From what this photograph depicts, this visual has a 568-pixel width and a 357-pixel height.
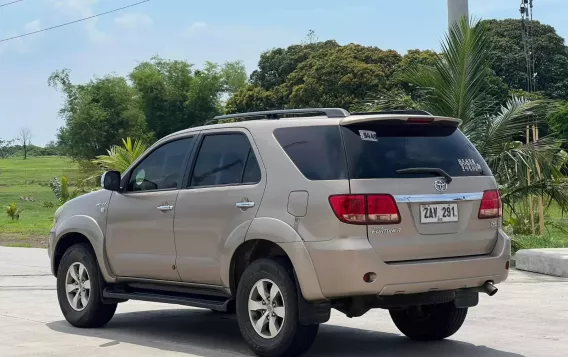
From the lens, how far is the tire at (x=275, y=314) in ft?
24.1

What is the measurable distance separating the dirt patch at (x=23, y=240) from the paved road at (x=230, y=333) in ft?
33.5

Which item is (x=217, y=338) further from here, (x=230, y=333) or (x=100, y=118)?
(x=100, y=118)

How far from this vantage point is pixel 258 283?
761cm

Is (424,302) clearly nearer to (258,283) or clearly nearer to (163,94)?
(258,283)

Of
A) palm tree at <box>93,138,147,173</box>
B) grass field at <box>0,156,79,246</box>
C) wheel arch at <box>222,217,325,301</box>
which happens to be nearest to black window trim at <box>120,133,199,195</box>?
wheel arch at <box>222,217,325,301</box>

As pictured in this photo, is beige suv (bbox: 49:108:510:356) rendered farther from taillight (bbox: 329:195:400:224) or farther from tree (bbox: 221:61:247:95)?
tree (bbox: 221:61:247:95)

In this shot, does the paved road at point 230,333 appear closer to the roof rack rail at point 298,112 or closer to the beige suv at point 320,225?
the beige suv at point 320,225

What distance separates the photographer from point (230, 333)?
9.23m

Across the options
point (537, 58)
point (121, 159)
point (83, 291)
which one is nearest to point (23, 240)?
point (121, 159)

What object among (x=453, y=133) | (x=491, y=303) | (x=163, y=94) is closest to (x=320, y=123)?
(x=453, y=133)

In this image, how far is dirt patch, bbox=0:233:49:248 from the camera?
2216cm

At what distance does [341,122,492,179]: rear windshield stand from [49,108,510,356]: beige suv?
0.01 m

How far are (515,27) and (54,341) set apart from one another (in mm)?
67269

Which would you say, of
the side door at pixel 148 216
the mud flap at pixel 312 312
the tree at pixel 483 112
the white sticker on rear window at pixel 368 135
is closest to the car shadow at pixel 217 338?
the side door at pixel 148 216
